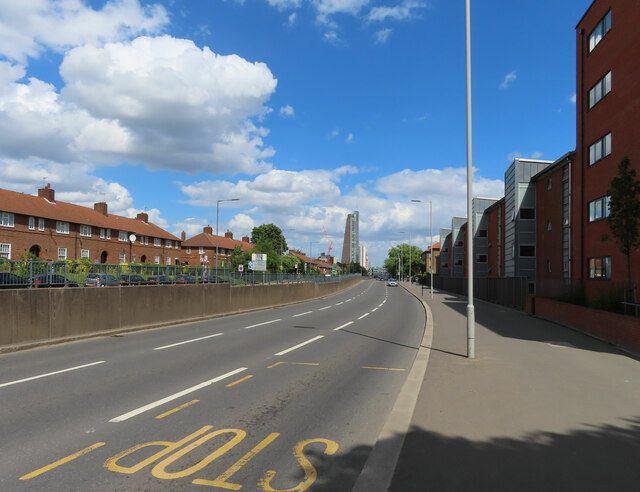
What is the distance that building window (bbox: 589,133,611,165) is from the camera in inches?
825

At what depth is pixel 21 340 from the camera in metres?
11.4

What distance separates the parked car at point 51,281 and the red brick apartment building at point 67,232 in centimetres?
3113

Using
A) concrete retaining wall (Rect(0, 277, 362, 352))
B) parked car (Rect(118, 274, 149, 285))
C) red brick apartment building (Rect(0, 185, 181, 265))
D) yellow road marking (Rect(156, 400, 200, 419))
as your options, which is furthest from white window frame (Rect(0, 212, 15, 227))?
yellow road marking (Rect(156, 400, 200, 419))

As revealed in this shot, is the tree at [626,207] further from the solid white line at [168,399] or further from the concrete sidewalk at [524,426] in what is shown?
the solid white line at [168,399]

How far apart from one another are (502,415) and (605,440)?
117cm

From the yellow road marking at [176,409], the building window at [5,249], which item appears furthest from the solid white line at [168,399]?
the building window at [5,249]

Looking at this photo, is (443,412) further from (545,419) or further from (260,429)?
(260,429)

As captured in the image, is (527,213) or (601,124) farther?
(527,213)

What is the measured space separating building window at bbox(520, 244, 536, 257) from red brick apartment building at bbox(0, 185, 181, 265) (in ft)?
118

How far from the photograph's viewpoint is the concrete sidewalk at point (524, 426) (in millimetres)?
3965

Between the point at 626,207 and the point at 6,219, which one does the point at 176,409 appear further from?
the point at 6,219

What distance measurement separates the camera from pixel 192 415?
5871 mm

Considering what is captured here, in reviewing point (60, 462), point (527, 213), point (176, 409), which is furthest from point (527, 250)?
point (60, 462)

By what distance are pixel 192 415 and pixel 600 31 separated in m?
26.7
